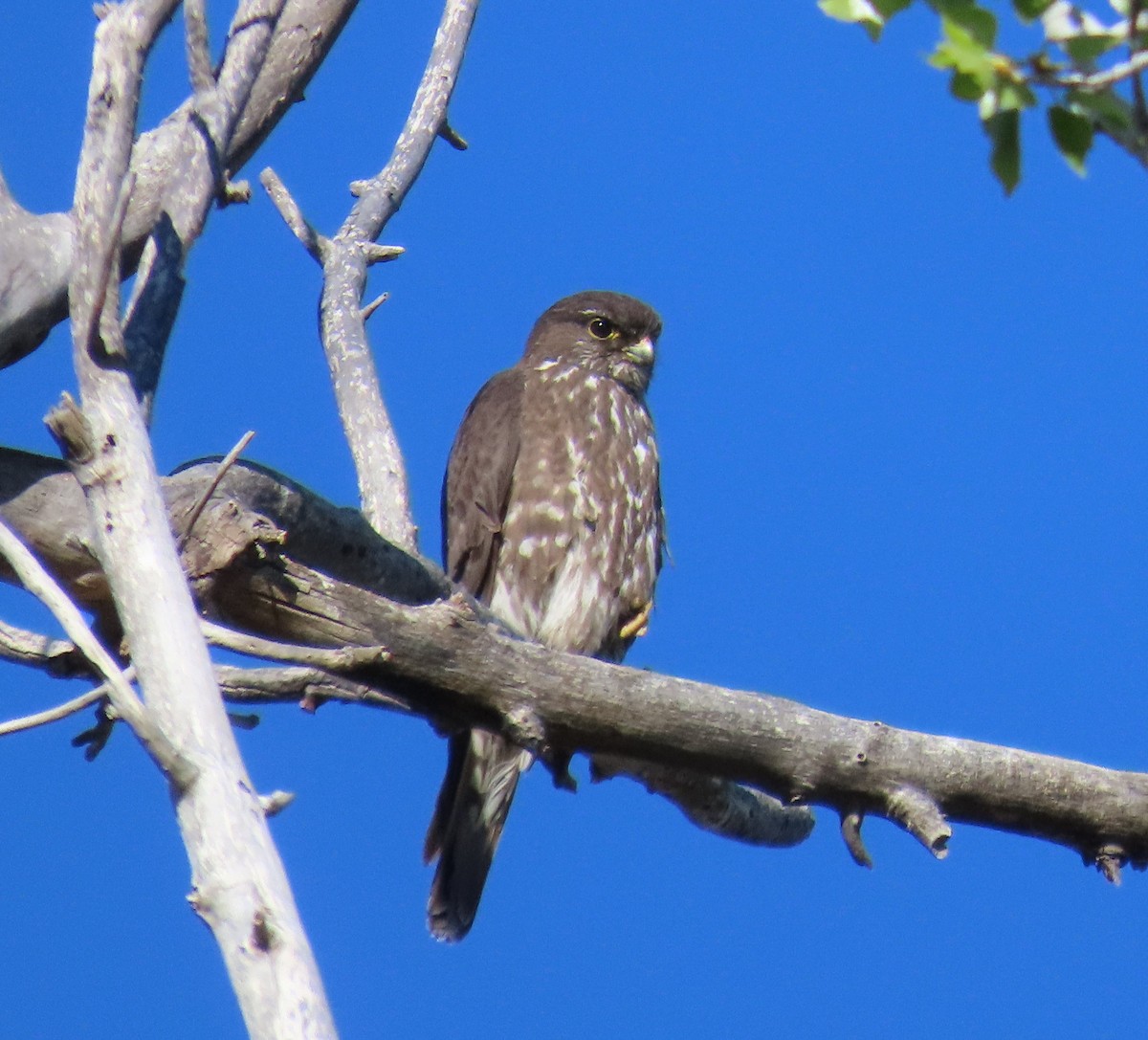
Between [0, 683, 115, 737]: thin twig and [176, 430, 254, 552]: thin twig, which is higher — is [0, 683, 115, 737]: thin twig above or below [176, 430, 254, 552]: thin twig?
below

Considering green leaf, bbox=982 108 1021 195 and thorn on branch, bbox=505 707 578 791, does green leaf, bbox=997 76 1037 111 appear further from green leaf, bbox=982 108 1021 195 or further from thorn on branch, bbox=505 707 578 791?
thorn on branch, bbox=505 707 578 791

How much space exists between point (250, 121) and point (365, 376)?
2.97 ft

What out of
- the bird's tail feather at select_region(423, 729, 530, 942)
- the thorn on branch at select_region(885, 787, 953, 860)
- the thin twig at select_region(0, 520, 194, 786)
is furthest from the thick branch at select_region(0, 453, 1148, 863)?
the bird's tail feather at select_region(423, 729, 530, 942)

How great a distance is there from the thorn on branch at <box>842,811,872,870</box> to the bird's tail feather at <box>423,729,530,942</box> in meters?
1.49

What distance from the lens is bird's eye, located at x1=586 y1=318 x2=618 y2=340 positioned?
15.8 ft

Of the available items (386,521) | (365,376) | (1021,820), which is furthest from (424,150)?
(1021,820)

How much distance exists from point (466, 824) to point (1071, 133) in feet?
9.47

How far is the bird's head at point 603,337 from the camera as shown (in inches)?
187

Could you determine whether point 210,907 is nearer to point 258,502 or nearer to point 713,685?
point 258,502

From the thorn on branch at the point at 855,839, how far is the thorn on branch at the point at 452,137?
197 cm

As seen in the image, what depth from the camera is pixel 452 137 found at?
149 inches

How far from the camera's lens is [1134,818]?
2.44 metres

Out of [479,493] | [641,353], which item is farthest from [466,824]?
[641,353]

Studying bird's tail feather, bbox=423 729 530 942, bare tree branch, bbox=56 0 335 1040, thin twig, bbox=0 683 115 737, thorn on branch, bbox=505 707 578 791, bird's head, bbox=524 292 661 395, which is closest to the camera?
bare tree branch, bbox=56 0 335 1040
